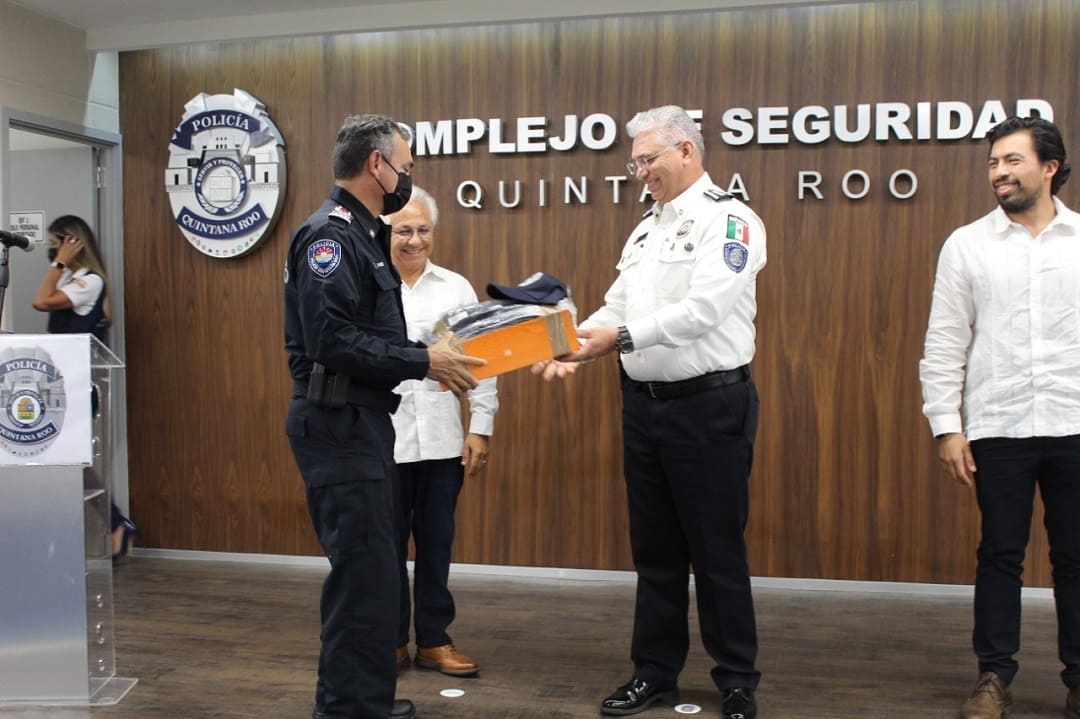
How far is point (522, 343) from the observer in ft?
9.13

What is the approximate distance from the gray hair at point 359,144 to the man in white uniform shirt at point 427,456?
0.83 metres

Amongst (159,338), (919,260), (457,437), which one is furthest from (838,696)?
(159,338)

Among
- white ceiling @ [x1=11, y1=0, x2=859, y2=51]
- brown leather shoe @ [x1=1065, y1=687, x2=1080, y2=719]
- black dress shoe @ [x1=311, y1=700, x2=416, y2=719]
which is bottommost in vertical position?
black dress shoe @ [x1=311, y1=700, x2=416, y2=719]

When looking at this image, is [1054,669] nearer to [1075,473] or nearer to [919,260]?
[1075,473]

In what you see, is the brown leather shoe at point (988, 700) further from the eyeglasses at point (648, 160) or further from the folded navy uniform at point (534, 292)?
the eyeglasses at point (648, 160)

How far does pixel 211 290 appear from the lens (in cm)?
520

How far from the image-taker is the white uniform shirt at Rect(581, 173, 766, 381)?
9.62 feet

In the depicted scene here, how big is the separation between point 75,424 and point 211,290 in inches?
82.9

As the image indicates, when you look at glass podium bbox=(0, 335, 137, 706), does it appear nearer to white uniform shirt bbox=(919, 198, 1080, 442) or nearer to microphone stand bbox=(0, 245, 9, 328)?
microphone stand bbox=(0, 245, 9, 328)

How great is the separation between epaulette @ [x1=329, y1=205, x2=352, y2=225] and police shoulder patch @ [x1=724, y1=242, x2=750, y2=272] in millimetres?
1115

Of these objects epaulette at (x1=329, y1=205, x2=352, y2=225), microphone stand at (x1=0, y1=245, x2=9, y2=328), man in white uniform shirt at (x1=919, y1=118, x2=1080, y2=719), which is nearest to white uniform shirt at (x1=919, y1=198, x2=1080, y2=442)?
man in white uniform shirt at (x1=919, y1=118, x2=1080, y2=719)

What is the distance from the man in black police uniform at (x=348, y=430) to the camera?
2.46 m

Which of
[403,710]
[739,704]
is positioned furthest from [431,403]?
[739,704]

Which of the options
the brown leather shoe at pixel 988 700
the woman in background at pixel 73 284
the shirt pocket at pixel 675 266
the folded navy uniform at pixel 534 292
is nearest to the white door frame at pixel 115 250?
the woman in background at pixel 73 284
